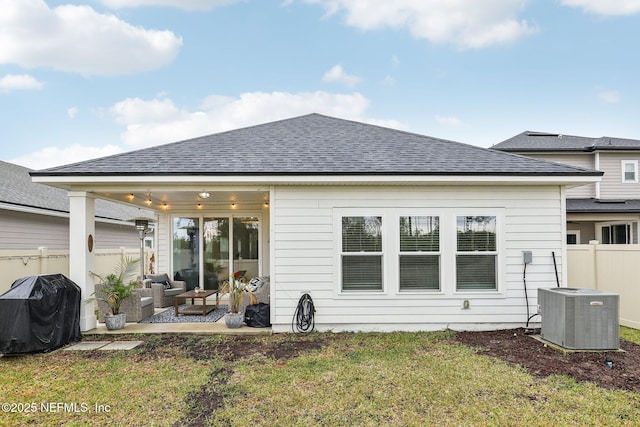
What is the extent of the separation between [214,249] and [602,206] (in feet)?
43.2

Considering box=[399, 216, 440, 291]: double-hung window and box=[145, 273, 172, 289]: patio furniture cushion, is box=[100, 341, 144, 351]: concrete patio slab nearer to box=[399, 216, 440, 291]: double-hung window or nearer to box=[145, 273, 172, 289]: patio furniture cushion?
box=[145, 273, 172, 289]: patio furniture cushion

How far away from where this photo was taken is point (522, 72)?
14.1 meters

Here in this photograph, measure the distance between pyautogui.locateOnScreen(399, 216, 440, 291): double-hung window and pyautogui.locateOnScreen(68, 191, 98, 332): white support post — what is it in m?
5.52

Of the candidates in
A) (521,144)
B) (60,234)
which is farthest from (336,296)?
(521,144)

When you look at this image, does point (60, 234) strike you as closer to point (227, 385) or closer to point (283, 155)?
point (283, 155)

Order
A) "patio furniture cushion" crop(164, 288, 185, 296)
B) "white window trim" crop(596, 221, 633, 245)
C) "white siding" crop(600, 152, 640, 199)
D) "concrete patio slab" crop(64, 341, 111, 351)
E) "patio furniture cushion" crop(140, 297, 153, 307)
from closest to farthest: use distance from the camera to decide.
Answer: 1. "concrete patio slab" crop(64, 341, 111, 351)
2. "patio furniture cushion" crop(140, 297, 153, 307)
3. "patio furniture cushion" crop(164, 288, 185, 296)
4. "white window trim" crop(596, 221, 633, 245)
5. "white siding" crop(600, 152, 640, 199)

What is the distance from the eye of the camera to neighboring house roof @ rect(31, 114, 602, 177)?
5906 millimetres

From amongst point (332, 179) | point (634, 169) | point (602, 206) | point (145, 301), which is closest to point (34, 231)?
point (145, 301)

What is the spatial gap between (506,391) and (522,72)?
14191 mm

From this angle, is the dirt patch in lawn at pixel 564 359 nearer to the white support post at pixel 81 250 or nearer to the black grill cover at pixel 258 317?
the black grill cover at pixel 258 317

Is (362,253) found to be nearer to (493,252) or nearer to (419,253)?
(419,253)

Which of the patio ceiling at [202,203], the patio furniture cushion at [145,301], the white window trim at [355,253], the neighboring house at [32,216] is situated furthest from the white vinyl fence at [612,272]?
the neighboring house at [32,216]

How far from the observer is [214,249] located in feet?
32.2

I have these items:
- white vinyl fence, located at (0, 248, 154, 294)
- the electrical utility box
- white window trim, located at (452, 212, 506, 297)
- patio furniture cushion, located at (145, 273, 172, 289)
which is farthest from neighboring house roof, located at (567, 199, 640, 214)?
white vinyl fence, located at (0, 248, 154, 294)
